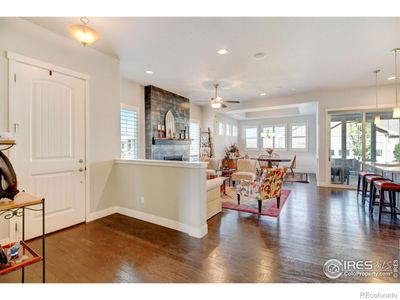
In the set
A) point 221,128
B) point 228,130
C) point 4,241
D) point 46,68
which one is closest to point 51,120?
point 46,68

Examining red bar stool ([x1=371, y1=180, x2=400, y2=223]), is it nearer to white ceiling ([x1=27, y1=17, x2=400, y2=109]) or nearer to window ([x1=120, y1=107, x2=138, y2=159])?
white ceiling ([x1=27, y1=17, x2=400, y2=109])

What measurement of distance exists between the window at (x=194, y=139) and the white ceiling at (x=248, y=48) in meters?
2.77

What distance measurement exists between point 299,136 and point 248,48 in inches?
300

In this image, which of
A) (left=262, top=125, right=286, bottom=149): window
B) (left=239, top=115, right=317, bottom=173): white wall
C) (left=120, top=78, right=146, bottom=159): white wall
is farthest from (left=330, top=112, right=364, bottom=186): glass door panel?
(left=120, top=78, right=146, bottom=159): white wall

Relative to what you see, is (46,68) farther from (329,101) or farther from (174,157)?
(329,101)

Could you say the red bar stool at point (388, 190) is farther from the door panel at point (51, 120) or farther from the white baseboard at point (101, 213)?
the door panel at point (51, 120)

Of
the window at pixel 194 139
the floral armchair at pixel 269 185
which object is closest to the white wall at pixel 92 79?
the floral armchair at pixel 269 185

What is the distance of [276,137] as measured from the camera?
10.5 metres

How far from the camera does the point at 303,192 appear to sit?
575 centimetres

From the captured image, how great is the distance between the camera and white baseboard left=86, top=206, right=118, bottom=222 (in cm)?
354

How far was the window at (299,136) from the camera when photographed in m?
9.77

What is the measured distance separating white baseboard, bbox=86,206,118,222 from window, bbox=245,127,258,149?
343 inches

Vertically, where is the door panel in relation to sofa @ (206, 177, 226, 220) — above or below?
above

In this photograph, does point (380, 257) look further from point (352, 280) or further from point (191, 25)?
point (191, 25)
